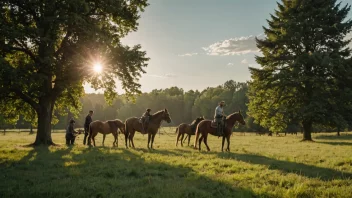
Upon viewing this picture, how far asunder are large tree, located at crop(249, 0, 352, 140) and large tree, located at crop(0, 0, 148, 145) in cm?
1599

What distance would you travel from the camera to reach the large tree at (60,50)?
1791 cm

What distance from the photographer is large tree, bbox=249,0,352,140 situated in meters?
28.7

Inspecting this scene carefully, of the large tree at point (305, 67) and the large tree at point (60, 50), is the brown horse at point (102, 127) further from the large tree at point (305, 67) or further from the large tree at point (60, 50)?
the large tree at point (305, 67)

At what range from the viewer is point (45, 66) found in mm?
19000

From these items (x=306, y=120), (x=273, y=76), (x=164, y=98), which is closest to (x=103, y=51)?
(x=273, y=76)

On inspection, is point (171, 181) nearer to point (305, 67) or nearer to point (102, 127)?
point (102, 127)

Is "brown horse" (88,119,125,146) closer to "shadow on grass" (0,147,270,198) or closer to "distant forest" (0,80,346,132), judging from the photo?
"shadow on grass" (0,147,270,198)

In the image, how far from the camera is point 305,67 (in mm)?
30875

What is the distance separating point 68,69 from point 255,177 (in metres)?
15.9

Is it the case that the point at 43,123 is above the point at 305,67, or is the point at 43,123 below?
below

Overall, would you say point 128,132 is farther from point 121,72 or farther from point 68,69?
point 68,69

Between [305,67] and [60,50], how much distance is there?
2471 centimetres

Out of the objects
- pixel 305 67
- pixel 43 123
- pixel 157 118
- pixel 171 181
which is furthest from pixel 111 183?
pixel 305 67

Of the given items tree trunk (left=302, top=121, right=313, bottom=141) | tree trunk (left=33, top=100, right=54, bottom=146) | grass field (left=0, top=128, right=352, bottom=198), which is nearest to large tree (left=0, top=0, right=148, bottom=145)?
tree trunk (left=33, top=100, right=54, bottom=146)
